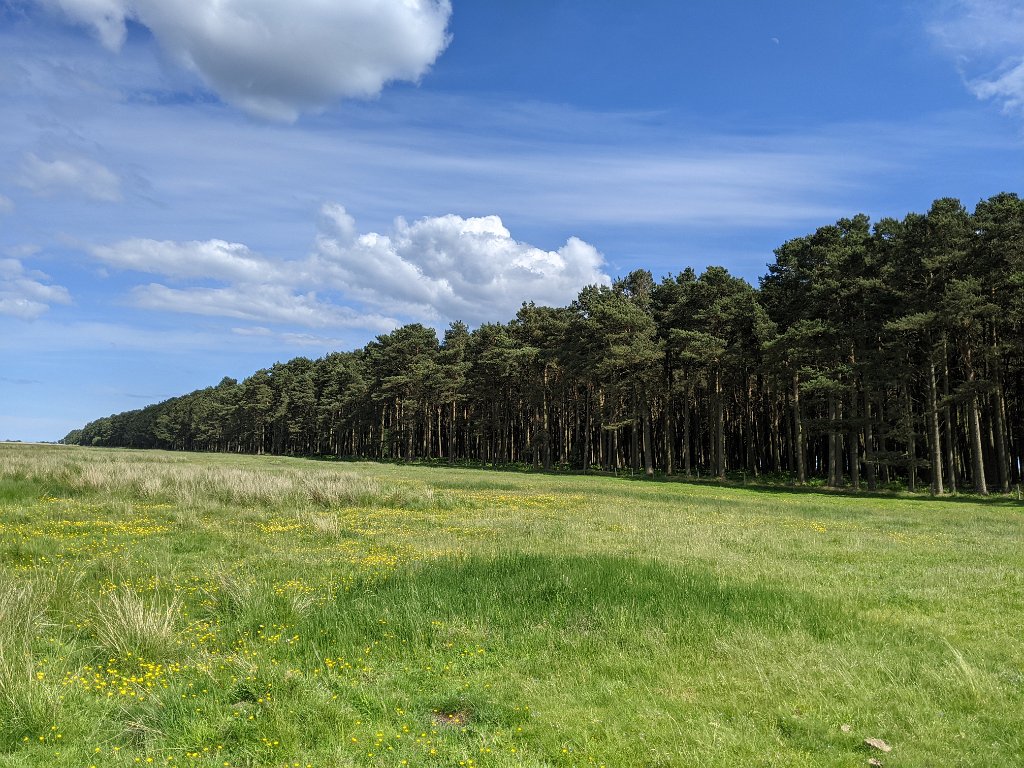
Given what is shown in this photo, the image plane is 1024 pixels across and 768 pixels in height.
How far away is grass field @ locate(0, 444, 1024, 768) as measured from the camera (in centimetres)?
583

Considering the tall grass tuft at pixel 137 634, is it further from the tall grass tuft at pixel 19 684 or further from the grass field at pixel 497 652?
the tall grass tuft at pixel 19 684

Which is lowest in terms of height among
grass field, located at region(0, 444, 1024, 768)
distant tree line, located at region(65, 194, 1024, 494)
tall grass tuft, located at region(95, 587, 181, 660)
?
grass field, located at region(0, 444, 1024, 768)

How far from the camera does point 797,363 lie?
1806 inches

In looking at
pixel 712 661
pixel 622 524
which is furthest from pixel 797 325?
pixel 712 661

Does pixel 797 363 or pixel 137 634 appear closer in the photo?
pixel 137 634

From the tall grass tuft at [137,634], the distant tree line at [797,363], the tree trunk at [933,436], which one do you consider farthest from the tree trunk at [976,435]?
the tall grass tuft at [137,634]

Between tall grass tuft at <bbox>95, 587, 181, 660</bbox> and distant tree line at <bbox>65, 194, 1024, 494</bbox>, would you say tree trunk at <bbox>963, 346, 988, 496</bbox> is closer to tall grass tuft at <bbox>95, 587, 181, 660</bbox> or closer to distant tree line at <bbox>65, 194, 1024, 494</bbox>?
distant tree line at <bbox>65, 194, 1024, 494</bbox>

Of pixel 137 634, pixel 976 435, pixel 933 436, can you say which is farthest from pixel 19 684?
pixel 976 435

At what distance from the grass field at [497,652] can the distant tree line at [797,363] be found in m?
28.5

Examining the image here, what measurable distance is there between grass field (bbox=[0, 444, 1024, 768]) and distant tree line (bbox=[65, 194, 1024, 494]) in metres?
28.5

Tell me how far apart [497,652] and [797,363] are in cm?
4331

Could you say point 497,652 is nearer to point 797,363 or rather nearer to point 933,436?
point 933,436

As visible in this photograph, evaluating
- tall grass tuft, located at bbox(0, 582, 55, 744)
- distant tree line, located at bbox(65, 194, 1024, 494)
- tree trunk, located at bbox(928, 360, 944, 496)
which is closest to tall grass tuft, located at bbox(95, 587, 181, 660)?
tall grass tuft, located at bbox(0, 582, 55, 744)

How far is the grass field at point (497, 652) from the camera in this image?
583 cm
